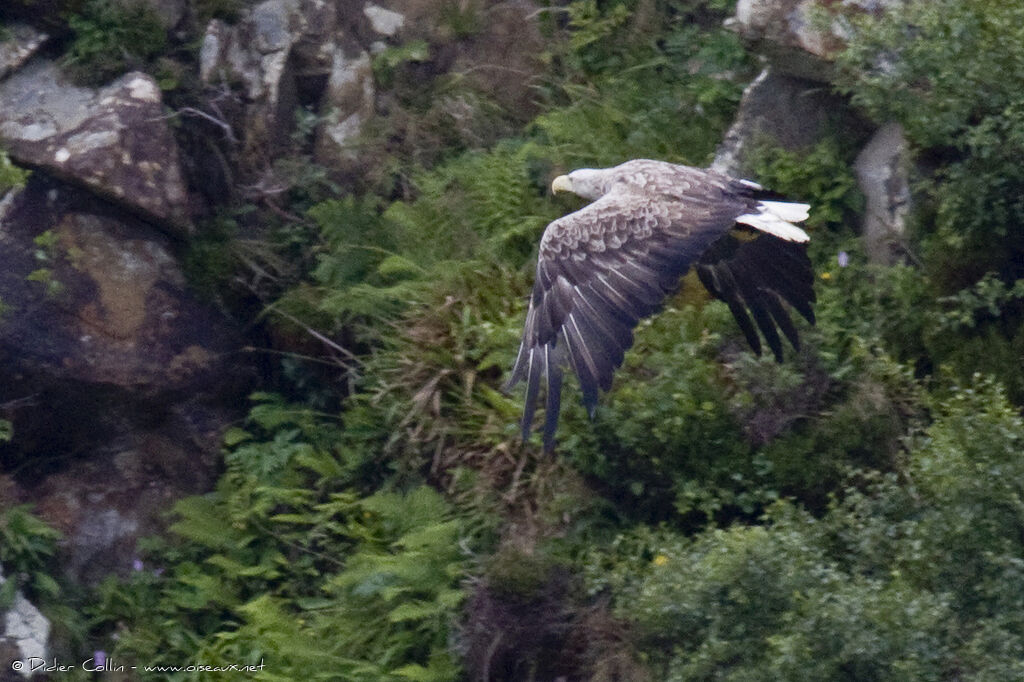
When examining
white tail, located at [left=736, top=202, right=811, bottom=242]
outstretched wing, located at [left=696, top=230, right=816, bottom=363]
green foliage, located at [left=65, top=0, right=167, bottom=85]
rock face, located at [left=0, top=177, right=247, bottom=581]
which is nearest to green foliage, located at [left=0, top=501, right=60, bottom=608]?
rock face, located at [left=0, top=177, right=247, bottom=581]

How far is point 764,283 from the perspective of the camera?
5.99 metres

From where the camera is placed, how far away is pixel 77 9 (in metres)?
7.67

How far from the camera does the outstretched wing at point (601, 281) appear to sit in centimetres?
500

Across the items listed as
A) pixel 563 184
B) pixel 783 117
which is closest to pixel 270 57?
pixel 563 184

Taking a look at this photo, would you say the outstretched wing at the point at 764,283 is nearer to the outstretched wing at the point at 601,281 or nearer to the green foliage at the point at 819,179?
the outstretched wing at the point at 601,281

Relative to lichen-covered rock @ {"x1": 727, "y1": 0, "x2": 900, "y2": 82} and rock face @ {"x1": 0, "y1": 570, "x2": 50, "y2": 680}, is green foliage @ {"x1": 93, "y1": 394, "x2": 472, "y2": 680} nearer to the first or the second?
rock face @ {"x1": 0, "y1": 570, "x2": 50, "y2": 680}

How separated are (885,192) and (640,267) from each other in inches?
83.3

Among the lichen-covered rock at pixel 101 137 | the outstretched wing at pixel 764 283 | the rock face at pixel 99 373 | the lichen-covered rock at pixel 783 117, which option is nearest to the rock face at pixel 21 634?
the rock face at pixel 99 373

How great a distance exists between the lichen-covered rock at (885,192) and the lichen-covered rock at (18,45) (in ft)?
15.4

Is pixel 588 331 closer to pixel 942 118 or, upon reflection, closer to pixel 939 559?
pixel 939 559

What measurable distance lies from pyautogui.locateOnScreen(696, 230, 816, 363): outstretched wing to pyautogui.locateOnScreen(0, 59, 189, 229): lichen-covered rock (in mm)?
3216

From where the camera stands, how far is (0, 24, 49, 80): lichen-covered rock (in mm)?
7500

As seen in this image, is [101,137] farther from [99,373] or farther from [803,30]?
[803,30]

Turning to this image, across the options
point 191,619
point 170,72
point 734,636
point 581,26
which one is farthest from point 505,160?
point 734,636
